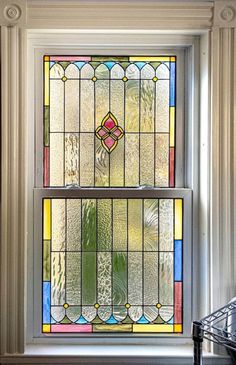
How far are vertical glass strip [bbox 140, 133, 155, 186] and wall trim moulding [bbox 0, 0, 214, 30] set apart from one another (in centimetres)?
48

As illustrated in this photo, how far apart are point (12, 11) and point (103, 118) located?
583 mm

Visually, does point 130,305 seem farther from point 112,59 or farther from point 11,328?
point 112,59

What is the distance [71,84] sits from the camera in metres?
2.14

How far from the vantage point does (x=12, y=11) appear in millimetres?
1948

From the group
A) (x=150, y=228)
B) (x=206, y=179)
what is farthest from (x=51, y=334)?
(x=206, y=179)

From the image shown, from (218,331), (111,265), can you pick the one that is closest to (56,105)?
(111,265)

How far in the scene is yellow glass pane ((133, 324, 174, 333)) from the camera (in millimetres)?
2131

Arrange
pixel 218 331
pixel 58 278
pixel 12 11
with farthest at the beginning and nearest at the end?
pixel 58 278 < pixel 12 11 < pixel 218 331

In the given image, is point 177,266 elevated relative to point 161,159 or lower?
lower

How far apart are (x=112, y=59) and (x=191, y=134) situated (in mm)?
489

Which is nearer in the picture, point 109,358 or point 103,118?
A: point 109,358

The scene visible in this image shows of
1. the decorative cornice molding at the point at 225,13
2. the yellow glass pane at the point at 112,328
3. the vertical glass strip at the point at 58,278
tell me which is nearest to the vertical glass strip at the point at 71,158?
the vertical glass strip at the point at 58,278

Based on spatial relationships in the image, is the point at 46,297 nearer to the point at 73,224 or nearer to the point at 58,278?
the point at 58,278

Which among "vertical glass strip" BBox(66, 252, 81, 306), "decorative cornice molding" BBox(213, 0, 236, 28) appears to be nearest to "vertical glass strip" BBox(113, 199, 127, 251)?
"vertical glass strip" BBox(66, 252, 81, 306)
